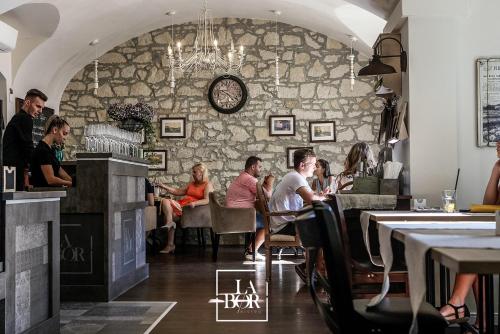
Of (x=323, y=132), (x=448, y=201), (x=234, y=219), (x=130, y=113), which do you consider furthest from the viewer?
(x=323, y=132)

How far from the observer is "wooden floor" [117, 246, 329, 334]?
4.07 meters

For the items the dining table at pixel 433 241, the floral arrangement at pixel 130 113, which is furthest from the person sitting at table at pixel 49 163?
the dining table at pixel 433 241

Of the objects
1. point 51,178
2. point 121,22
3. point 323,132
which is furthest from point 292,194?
point 121,22

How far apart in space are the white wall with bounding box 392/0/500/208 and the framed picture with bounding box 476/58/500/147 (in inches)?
1.9

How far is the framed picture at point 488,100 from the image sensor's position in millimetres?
4781

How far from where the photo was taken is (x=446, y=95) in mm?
4848

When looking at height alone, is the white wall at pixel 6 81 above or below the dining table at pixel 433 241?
above

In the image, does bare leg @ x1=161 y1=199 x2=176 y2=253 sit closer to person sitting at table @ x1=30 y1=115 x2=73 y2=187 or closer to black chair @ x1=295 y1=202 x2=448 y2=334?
person sitting at table @ x1=30 y1=115 x2=73 y2=187

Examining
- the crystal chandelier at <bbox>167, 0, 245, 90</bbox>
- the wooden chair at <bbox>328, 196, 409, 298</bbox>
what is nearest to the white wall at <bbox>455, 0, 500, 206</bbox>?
the wooden chair at <bbox>328, 196, 409, 298</bbox>

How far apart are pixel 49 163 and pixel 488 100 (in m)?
3.52

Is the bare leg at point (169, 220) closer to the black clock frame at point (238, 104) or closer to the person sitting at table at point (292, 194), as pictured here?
the black clock frame at point (238, 104)

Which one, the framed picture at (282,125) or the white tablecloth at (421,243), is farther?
the framed picture at (282,125)

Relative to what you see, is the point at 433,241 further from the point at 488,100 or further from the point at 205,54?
the point at 205,54

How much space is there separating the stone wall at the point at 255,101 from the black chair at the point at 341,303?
776 centimetres
